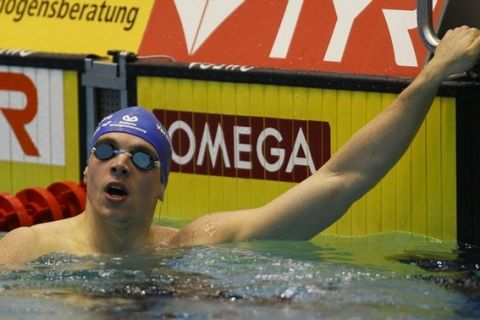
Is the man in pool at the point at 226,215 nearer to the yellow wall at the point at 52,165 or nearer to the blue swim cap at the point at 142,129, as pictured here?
the blue swim cap at the point at 142,129

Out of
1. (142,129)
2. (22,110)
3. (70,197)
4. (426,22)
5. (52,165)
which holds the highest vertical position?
(426,22)

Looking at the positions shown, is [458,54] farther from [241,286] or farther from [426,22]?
[241,286]

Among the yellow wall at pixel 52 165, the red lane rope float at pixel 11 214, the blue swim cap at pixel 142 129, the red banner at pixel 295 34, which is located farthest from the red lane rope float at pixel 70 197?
the blue swim cap at pixel 142 129

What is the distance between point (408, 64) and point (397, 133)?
1127 millimetres

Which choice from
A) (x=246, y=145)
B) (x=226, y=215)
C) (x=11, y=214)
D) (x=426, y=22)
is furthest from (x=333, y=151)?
(x=11, y=214)

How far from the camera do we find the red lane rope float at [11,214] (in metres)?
6.81

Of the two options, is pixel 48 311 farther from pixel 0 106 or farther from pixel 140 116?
pixel 0 106

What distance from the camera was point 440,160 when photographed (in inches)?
241

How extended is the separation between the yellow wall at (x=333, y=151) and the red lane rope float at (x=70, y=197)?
0.38m

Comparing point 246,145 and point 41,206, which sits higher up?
point 246,145

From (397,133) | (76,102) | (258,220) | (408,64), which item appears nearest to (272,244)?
(258,220)

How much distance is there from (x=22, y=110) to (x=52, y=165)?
1.01 ft

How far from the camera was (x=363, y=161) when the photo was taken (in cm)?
525

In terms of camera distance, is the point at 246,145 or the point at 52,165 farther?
the point at 52,165
